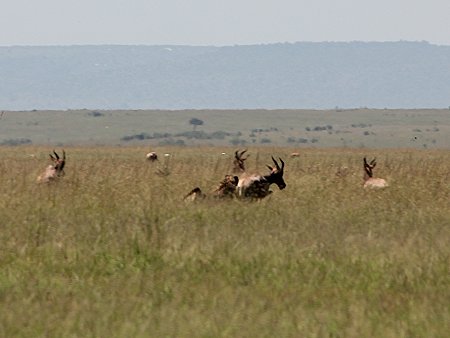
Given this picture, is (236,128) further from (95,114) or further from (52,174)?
(52,174)

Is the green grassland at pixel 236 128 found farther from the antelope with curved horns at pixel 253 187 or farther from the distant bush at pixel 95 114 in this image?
the antelope with curved horns at pixel 253 187

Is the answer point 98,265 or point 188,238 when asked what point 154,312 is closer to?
point 98,265

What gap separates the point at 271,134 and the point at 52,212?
98.9 metres

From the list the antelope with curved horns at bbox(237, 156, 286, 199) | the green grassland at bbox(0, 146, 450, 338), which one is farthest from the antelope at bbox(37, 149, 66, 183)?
the antelope with curved horns at bbox(237, 156, 286, 199)

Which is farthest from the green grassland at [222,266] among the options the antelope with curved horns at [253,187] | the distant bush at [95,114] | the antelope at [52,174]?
the distant bush at [95,114]

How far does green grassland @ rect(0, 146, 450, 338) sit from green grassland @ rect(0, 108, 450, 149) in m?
Result: 73.5

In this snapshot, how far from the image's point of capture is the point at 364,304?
7.71 metres

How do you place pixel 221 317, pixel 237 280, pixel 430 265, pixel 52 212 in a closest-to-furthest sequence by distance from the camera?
1. pixel 221 317
2. pixel 237 280
3. pixel 430 265
4. pixel 52 212

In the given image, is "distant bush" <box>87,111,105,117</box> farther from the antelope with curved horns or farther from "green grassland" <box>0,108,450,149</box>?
the antelope with curved horns

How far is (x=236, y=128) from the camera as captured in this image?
125250 mm

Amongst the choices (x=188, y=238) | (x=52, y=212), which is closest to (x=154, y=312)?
(x=188, y=238)

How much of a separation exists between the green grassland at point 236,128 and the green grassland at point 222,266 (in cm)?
7347

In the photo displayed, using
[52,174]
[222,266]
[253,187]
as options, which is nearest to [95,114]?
[52,174]

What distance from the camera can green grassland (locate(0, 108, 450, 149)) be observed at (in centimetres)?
9706
